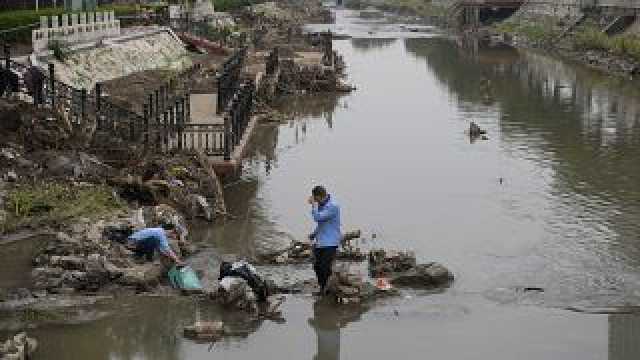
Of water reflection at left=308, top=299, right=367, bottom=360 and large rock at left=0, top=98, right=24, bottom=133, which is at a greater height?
large rock at left=0, top=98, right=24, bottom=133

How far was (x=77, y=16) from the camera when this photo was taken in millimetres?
40719

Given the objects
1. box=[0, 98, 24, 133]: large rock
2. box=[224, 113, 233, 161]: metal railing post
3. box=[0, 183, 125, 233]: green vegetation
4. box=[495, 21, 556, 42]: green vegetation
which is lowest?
box=[0, 183, 125, 233]: green vegetation

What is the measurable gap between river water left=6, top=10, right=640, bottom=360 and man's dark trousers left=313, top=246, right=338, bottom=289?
1.77 feet

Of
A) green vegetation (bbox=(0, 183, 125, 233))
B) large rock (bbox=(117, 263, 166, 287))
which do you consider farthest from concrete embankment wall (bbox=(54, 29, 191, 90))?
large rock (bbox=(117, 263, 166, 287))

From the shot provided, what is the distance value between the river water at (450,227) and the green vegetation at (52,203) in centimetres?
230

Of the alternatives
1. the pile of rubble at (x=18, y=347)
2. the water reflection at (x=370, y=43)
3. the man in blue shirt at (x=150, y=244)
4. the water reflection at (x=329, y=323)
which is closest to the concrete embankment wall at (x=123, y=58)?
the man in blue shirt at (x=150, y=244)

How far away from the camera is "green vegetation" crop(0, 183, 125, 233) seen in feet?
62.3

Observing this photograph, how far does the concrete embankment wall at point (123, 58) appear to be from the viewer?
114ft

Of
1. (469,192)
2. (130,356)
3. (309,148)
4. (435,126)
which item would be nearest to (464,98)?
(435,126)

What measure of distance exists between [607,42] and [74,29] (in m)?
41.9

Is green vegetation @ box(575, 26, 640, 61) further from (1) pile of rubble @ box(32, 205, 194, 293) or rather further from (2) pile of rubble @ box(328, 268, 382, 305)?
(1) pile of rubble @ box(32, 205, 194, 293)

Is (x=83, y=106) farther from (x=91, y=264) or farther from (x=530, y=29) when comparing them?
(x=530, y=29)

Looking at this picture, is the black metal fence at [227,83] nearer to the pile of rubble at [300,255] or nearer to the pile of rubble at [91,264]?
the pile of rubble at [300,255]

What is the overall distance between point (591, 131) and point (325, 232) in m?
24.9
